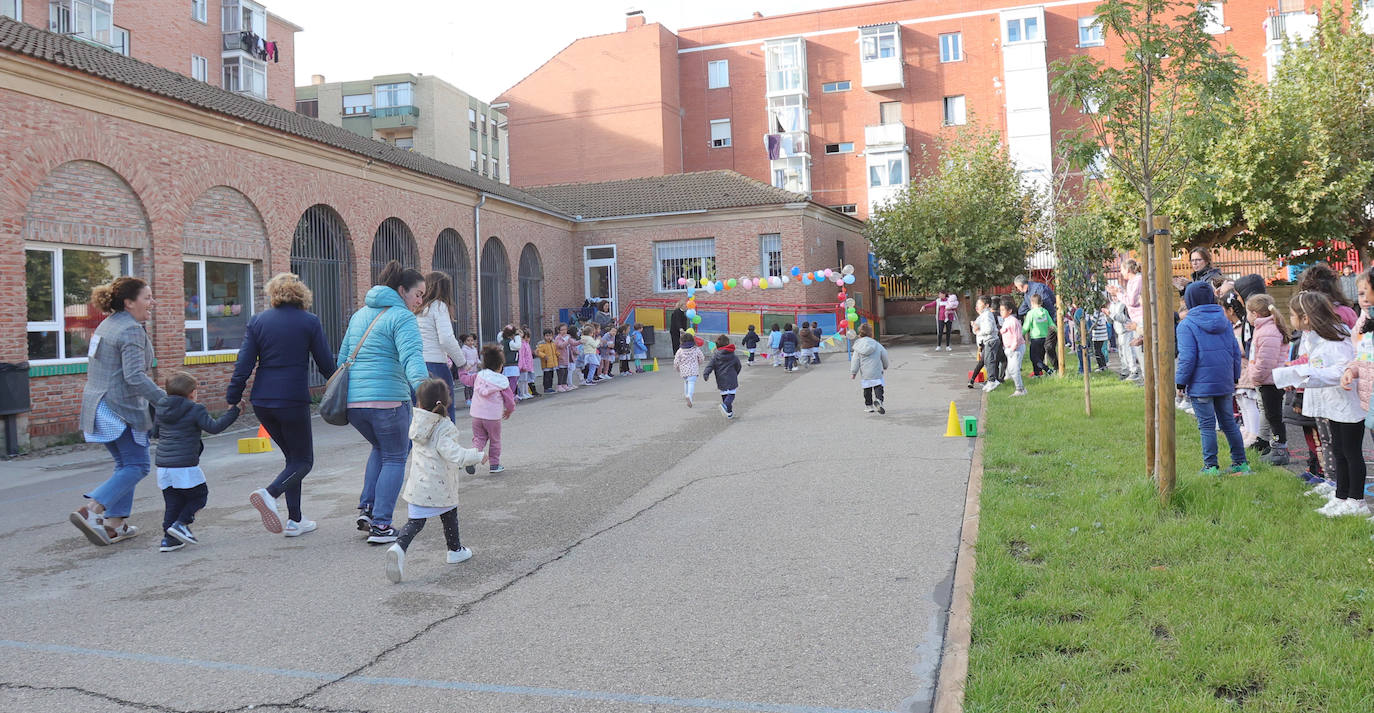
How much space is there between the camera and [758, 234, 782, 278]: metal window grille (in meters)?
31.0

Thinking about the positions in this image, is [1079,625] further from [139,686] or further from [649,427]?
[649,427]

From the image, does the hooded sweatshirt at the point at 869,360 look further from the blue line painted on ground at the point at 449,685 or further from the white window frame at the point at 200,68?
the white window frame at the point at 200,68

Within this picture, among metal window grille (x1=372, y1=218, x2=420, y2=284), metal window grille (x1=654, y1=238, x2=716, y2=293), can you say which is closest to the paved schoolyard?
metal window grille (x1=372, y1=218, x2=420, y2=284)

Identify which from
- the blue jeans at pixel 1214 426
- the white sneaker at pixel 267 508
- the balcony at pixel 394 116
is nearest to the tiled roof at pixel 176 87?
the white sneaker at pixel 267 508

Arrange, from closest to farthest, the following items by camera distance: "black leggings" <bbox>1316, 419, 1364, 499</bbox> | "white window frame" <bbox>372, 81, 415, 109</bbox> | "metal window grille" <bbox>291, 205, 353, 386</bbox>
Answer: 1. "black leggings" <bbox>1316, 419, 1364, 499</bbox>
2. "metal window grille" <bbox>291, 205, 353, 386</bbox>
3. "white window frame" <bbox>372, 81, 415, 109</bbox>

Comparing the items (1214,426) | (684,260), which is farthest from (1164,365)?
(684,260)

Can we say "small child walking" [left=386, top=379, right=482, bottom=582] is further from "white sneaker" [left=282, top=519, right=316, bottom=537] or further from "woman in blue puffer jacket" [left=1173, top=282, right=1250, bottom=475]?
"woman in blue puffer jacket" [left=1173, top=282, right=1250, bottom=475]

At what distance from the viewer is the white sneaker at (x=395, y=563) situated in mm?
5375

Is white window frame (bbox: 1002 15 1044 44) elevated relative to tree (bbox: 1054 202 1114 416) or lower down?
elevated

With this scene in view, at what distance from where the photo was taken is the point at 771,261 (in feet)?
102

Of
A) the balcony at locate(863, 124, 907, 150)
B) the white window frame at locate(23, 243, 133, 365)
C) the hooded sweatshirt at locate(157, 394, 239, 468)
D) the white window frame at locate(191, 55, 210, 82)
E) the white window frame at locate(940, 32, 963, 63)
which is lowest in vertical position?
the hooded sweatshirt at locate(157, 394, 239, 468)

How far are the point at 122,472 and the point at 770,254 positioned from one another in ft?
84.5

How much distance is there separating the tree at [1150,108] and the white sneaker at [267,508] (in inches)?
236

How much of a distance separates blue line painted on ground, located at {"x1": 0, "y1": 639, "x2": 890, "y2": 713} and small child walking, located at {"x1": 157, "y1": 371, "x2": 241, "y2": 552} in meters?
1.90
